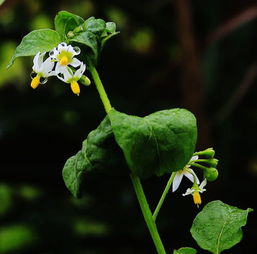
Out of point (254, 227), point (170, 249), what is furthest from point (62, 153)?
point (254, 227)

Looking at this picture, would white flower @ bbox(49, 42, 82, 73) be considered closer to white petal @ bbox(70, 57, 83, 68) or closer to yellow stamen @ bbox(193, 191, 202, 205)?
white petal @ bbox(70, 57, 83, 68)

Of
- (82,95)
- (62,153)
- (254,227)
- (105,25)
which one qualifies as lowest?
(254,227)

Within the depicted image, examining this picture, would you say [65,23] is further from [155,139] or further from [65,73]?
[155,139]

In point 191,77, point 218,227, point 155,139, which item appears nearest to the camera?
point 155,139

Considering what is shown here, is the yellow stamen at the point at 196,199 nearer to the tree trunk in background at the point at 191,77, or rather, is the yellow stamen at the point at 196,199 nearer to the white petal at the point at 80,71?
the white petal at the point at 80,71

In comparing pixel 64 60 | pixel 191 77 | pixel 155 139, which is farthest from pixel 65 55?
pixel 191 77

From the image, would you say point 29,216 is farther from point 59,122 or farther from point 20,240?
point 59,122

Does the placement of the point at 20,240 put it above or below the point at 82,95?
below
